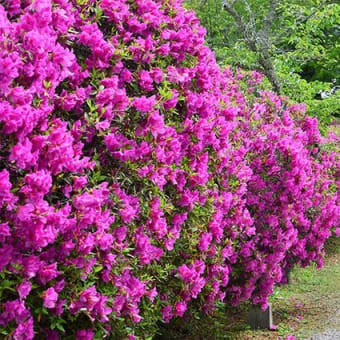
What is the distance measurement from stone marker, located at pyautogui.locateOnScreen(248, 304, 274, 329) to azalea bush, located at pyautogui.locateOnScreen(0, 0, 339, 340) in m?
1.09

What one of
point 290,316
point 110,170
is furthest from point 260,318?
point 110,170

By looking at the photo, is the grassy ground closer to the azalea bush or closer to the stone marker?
the stone marker

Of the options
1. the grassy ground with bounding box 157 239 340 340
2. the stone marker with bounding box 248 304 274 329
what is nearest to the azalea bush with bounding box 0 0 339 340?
the grassy ground with bounding box 157 239 340 340

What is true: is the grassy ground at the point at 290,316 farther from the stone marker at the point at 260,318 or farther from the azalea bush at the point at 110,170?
the azalea bush at the point at 110,170

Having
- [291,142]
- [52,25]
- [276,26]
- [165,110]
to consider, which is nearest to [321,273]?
[291,142]

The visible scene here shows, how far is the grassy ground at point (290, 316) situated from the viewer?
20.6 ft

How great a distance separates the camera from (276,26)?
19531 millimetres

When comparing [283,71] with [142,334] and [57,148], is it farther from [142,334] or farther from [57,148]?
[57,148]

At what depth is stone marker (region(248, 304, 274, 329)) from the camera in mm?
6754

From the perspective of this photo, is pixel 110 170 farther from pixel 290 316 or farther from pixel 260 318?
pixel 290 316

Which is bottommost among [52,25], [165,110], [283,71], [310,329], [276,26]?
[310,329]

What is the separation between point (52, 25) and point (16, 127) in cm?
79

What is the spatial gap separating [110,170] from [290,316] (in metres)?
4.39

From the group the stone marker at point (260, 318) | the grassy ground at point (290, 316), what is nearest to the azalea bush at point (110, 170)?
the grassy ground at point (290, 316)
